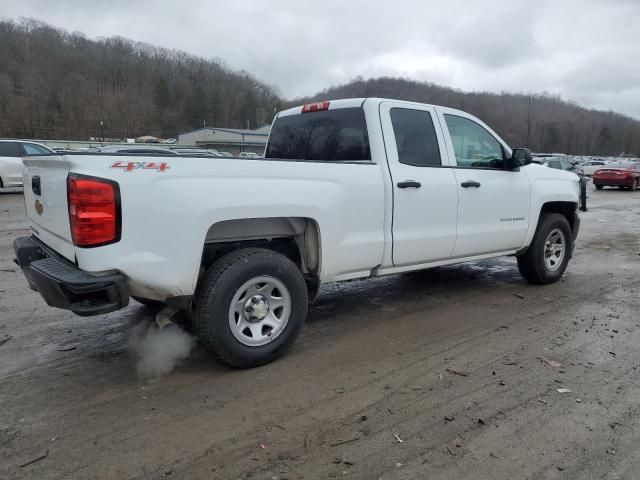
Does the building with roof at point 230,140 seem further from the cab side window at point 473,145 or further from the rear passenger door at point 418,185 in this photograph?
the rear passenger door at point 418,185

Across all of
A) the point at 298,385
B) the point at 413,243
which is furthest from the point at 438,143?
the point at 298,385

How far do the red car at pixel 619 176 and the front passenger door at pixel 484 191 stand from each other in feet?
78.4

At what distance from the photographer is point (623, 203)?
18.5 metres

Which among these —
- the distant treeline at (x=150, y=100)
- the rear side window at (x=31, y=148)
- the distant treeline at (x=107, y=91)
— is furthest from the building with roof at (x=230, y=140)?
the rear side window at (x=31, y=148)

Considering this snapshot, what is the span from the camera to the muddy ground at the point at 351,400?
263cm

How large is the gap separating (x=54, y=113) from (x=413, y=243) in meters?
112

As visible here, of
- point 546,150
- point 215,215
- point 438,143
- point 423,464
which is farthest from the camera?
point 546,150

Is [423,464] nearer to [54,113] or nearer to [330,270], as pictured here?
[330,270]

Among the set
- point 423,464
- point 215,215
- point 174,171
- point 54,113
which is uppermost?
point 54,113

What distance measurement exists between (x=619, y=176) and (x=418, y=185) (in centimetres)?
2566

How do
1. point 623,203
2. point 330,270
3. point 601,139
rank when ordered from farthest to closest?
point 601,139 < point 623,203 < point 330,270

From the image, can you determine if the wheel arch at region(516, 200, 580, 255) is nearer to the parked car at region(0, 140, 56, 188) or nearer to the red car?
the parked car at region(0, 140, 56, 188)

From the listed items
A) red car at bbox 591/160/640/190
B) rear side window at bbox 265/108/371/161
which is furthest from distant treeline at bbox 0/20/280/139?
rear side window at bbox 265/108/371/161

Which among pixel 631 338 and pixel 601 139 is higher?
pixel 601 139
